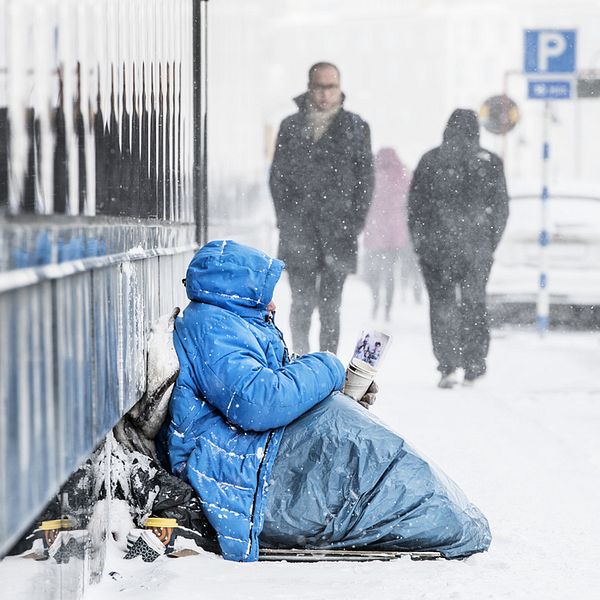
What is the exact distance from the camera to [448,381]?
7.47m

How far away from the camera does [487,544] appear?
138 inches

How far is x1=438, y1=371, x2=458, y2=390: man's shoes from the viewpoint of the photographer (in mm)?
7461

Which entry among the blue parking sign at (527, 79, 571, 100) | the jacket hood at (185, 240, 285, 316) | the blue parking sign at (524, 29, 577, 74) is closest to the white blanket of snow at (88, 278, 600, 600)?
the jacket hood at (185, 240, 285, 316)

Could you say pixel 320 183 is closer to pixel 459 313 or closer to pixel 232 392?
pixel 459 313

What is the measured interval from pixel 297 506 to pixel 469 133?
461 centimetres

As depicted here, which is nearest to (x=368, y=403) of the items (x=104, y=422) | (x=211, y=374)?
(x=211, y=374)

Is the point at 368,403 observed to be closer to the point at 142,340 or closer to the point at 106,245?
the point at 142,340

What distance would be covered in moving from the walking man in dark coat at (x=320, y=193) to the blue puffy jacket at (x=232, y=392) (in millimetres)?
3919

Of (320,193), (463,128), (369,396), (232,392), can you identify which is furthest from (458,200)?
(232,392)

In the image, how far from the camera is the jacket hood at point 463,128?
24.8 feet

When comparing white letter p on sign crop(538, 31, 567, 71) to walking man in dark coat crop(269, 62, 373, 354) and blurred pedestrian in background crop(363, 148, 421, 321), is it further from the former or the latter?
walking man in dark coat crop(269, 62, 373, 354)

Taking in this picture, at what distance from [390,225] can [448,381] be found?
1063 mm

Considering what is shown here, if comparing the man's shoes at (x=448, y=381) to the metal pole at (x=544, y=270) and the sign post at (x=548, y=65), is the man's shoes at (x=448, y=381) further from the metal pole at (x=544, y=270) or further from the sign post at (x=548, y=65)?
the sign post at (x=548, y=65)

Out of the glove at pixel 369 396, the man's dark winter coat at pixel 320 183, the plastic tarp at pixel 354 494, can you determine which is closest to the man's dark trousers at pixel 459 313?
the man's dark winter coat at pixel 320 183
